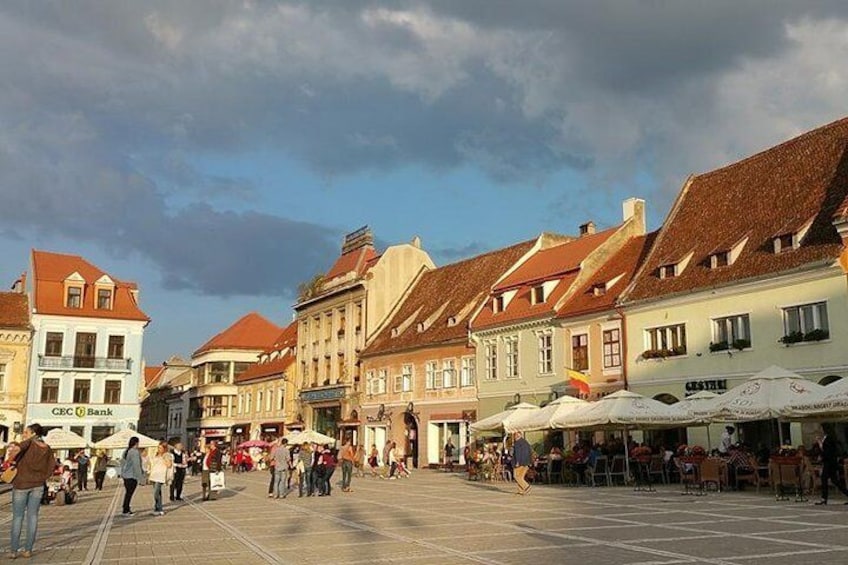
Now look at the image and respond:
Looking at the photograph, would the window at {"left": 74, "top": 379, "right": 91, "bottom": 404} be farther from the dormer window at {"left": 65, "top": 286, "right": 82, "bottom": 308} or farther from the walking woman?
the walking woman

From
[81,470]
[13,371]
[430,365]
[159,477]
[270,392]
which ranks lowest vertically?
[81,470]

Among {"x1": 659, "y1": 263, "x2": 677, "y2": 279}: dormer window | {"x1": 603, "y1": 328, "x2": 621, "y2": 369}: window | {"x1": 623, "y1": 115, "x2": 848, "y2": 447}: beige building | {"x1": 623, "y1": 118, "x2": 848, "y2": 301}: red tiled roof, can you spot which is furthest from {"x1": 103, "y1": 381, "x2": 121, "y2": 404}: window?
{"x1": 659, "y1": 263, "x2": 677, "y2": 279}: dormer window

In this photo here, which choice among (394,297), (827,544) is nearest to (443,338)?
(394,297)

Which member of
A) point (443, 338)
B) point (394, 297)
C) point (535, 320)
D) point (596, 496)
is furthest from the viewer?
point (394, 297)

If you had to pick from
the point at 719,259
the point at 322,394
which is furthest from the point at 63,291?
the point at 719,259

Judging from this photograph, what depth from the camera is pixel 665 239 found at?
34.9 m

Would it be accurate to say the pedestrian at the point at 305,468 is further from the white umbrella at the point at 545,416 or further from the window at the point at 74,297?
the window at the point at 74,297

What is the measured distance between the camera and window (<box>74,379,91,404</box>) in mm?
53156

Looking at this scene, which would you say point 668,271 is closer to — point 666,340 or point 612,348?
point 666,340

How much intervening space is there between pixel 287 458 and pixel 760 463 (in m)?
13.4

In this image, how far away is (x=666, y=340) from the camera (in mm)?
31672

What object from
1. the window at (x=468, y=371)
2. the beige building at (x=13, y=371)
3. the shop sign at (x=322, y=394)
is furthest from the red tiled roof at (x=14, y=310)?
the window at (x=468, y=371)

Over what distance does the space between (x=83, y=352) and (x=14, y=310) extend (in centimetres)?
532

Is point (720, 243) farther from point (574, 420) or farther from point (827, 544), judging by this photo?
point (827, 544)
